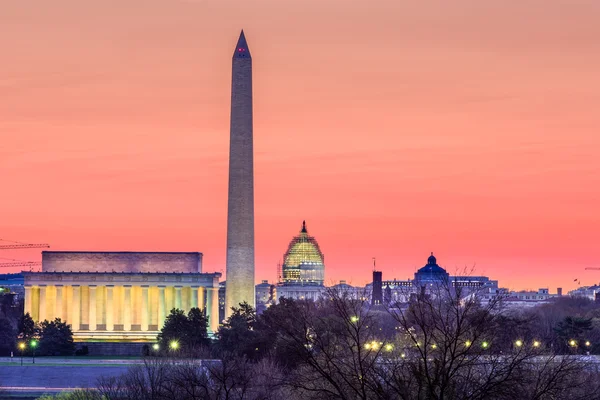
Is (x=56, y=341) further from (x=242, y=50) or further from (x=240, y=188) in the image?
(x=242, y=50)

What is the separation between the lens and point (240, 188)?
17050 centimetres

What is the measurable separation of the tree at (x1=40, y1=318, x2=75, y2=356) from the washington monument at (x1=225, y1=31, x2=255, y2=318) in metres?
19.6

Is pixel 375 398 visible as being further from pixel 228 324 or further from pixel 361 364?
pixel 228 324

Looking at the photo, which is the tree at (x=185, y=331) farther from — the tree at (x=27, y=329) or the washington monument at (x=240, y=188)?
the tree at (x=27, y=329)

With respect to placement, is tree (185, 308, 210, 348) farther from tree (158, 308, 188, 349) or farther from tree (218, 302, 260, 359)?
tree (218, 302, 260, 359)

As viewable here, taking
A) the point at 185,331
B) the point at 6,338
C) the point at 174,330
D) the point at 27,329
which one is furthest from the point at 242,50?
the point at 6,338

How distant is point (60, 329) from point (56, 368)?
Answer: 44637 millimetres

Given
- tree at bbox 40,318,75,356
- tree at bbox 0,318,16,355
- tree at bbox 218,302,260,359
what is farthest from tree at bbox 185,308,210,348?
tree at bbox 0,318,16,355

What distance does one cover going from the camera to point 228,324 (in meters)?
154

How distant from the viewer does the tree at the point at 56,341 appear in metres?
162

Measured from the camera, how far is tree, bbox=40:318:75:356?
16188 centimetres

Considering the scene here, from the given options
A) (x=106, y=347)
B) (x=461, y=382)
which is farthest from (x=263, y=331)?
(x=461, y=382)

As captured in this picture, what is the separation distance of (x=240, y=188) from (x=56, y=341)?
2523 centimetres

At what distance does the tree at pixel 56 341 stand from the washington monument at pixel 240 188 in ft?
64.3
